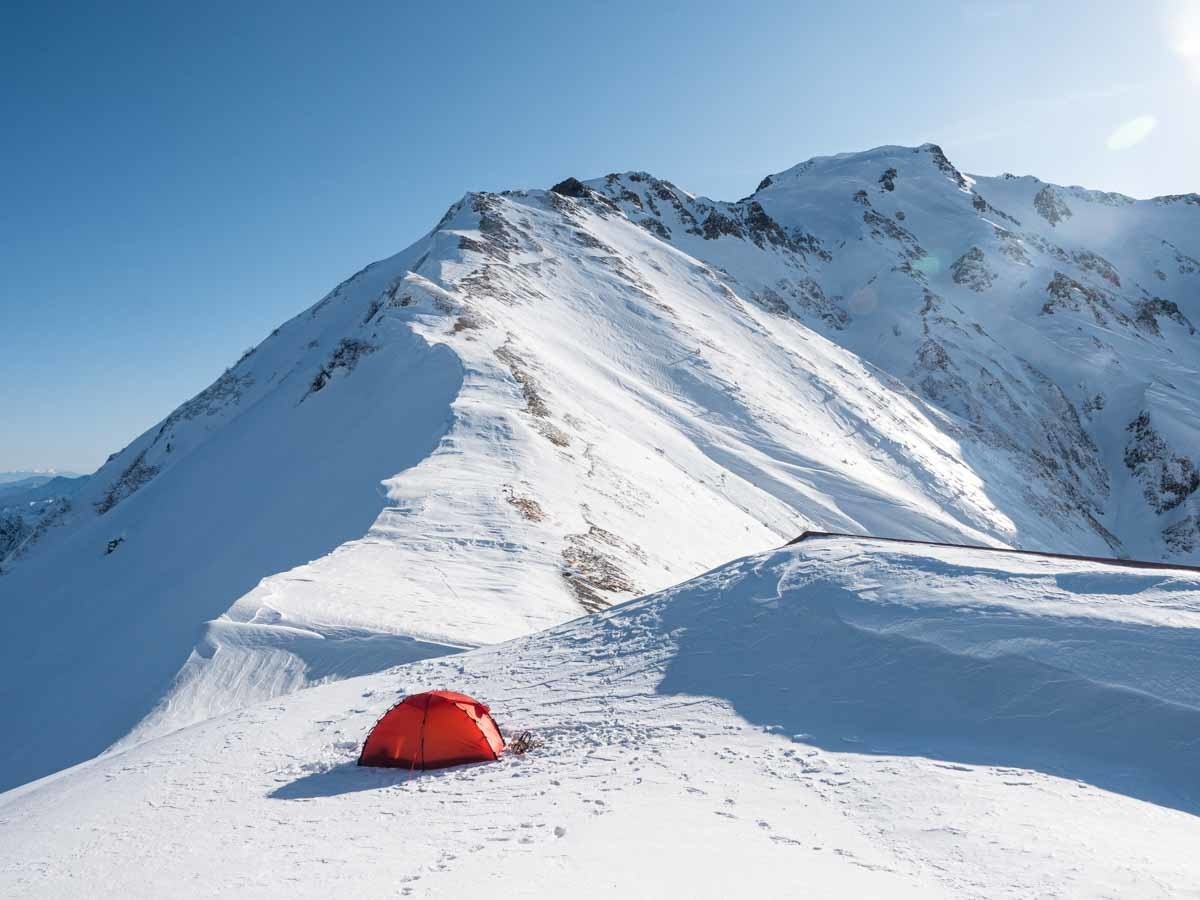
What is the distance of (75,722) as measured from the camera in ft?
40.9

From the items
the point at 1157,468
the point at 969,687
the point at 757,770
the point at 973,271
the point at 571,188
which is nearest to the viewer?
the point at 757,770

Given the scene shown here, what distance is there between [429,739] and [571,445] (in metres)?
15.9

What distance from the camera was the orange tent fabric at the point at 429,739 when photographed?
8148 mm

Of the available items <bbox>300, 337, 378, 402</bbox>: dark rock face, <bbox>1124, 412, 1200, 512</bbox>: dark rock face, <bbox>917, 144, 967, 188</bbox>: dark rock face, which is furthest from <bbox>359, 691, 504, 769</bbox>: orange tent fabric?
<bbox>917, 144, 967, 188</bbox>: dark rock face

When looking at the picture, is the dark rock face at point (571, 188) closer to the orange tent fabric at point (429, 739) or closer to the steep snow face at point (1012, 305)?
the steep snow face at point (1012, 305)

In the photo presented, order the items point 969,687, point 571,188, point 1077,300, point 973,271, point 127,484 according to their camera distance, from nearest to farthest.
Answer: point 969,687, point 127,484, point 571,188, point 1077,300, point 973,271

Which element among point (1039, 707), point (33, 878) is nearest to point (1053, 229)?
point (1039, 707)

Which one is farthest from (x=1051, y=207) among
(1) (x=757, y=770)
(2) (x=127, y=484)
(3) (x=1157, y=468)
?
(1) (x=757, y=770)

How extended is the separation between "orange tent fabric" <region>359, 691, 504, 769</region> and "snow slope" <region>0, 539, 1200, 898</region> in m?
0.25

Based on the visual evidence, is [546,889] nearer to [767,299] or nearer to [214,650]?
[214,650]

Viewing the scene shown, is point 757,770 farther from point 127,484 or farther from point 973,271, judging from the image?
point 973,271

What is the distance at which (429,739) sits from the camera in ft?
26.8

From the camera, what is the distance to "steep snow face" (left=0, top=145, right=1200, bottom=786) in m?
14.1

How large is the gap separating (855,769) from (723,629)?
131 inches
